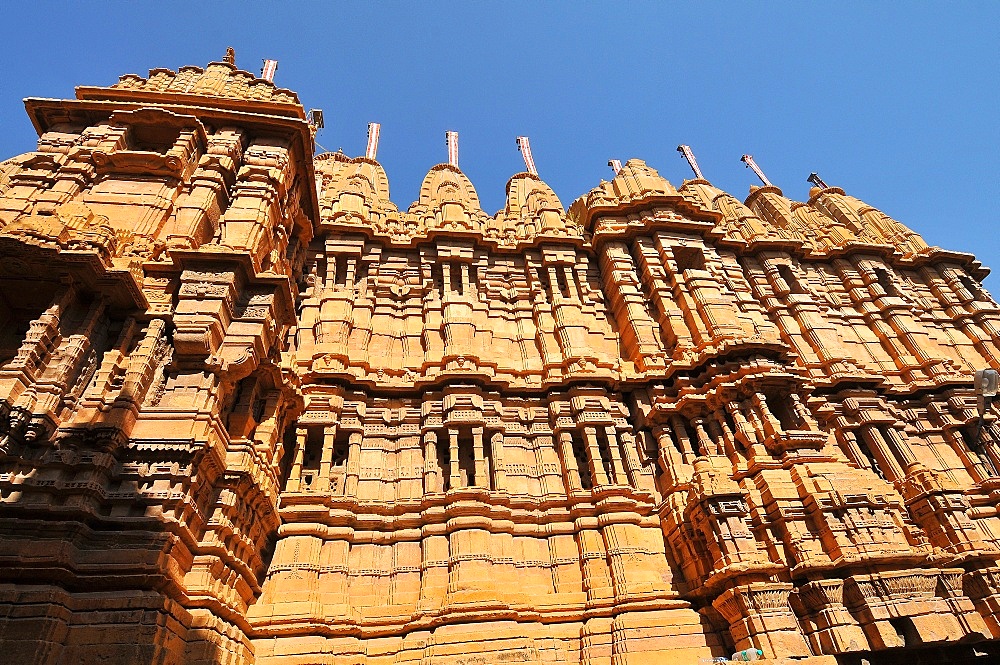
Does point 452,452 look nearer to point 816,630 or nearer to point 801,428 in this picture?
point 816,630

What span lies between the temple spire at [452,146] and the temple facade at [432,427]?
7577 mm

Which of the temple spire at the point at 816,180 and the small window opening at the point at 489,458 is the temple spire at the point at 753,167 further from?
the small window opening at the point at 489,458

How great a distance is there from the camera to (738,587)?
36.2 feet

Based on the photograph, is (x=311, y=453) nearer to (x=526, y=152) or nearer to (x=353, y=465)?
(x=353, y=465)

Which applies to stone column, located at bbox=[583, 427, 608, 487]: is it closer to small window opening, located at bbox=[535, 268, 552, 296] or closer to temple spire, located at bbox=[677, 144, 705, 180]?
small window opening, located at bbox=[535, 268, 552, 296]

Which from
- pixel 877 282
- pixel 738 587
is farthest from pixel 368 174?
pixel 877 282

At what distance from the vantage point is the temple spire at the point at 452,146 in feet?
92.6

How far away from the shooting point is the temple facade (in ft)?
29.7

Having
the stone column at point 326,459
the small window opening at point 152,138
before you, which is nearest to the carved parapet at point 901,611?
the stone column at point 326,459

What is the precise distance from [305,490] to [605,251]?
44.2 feet

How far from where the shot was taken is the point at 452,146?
2875cm

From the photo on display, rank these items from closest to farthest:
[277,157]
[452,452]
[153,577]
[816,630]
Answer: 1. [153,577]
2. [816,630]
3. [452,452]
4. [277,157]

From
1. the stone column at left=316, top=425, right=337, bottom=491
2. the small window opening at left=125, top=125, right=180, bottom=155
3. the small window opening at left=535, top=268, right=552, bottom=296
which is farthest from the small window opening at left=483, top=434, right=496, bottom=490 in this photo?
the small window opening at left=125, top=125, right=180, bottom=155

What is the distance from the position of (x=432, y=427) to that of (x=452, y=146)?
18858 mm
